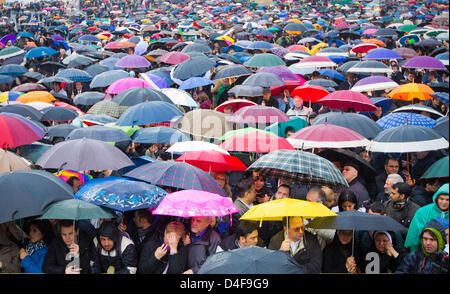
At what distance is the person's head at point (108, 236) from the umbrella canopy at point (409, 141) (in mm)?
3070

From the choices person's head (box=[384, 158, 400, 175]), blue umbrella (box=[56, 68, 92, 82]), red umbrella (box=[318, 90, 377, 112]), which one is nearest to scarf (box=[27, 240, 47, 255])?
person's head (box=[384, 158, 400, 175])

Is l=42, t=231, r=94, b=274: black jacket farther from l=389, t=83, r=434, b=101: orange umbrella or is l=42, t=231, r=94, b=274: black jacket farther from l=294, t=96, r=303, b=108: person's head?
l=389, t=83, r=434, b=101: orange umbrella

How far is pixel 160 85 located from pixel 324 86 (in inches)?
130

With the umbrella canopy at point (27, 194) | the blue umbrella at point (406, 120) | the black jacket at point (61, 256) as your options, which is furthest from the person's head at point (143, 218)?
the blue umbrella at point (406, 120)

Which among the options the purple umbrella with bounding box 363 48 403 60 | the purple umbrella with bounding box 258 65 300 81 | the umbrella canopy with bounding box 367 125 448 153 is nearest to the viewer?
the umbrella canopy with bounding box 367 125 448 153

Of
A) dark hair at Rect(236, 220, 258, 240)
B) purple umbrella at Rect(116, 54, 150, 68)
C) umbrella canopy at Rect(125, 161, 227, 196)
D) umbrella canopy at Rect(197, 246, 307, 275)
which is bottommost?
purple umbrella at Rect(116, 54, 150, 68)

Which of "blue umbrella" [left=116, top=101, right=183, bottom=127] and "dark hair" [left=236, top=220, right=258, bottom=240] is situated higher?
"blue umbrella" [left=116, top=101, right=183, bottom=127]

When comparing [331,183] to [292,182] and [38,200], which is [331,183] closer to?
[292,182]

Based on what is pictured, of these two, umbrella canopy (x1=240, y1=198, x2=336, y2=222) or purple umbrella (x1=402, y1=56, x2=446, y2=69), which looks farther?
purple umbrella (x1=402, y1=56, x2=446, y2=69)

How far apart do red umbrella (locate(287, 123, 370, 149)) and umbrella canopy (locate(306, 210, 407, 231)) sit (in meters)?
1.83

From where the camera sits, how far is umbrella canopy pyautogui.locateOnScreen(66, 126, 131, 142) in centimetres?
668

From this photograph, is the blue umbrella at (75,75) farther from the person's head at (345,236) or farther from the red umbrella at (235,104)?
the person's head at (345,236)

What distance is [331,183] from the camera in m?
5.43
